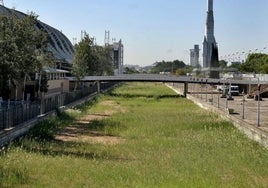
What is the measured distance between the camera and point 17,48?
123 feet

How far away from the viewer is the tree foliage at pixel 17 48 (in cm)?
3425

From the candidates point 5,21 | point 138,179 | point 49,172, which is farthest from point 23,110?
point 138,179

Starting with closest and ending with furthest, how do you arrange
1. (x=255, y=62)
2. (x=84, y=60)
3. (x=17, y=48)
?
(x=17, y=48), (x=84, y=60), (x=255, y=62)

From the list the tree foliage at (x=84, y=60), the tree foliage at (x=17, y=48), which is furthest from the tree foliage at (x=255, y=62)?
the tree foliage at (x=17, y=48)

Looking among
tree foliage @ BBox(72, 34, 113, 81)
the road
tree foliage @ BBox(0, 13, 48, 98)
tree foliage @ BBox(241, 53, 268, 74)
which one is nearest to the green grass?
tree foliage @ BBox(0, 13, 48, 98)

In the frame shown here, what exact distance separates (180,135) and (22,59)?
12.5 m

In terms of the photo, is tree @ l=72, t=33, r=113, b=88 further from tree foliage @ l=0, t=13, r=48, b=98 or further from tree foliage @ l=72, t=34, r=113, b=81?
tree foliage @ l=0, t=13, r=48, b=98

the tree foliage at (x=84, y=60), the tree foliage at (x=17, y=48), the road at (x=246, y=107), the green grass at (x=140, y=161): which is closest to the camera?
the green grass at (x=140, y=161)

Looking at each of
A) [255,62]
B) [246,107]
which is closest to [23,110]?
[246,107]

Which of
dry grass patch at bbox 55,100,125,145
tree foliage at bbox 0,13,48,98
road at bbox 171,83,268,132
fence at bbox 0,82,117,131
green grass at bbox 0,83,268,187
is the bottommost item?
dry grass patch at bbox 55,100,125,145

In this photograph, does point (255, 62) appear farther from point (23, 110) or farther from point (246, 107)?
point (23, 110)

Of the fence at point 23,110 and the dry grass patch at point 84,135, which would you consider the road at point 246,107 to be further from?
the fence at point 23,110

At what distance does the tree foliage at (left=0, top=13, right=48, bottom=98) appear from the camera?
112 feet

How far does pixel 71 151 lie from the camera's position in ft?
92.6
